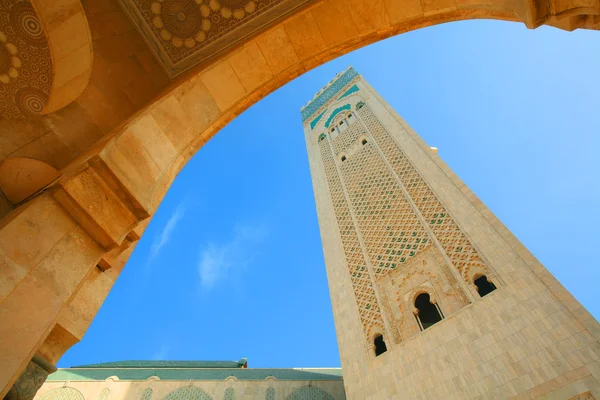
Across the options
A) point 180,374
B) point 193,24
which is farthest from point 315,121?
point 193,24

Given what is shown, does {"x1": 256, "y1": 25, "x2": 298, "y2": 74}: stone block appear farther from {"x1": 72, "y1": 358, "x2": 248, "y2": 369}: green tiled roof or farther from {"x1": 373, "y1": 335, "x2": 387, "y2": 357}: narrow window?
{"x1": 72, "y1": 358, "x2": 248, "y2": 369}: green tiled roof

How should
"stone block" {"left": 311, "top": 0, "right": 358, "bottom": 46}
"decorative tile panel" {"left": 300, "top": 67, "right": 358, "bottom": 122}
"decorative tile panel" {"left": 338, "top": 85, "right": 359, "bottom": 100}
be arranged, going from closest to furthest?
"stone block" {"left": 311, "top": 0, "right": 358, "bottom": 46} → "decorative tile panel" {"left": 338, "top": 85, "right": 359, "bottom": 100} → "decorative tile panel" {"left": 300, "top": 67, "right": 358, "bottom": 122}

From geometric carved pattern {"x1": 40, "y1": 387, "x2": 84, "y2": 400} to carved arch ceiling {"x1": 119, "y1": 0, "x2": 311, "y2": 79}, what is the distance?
1066cm

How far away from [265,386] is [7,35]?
10047 millimetres

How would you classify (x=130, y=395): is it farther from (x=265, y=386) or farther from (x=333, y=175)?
(x=333, y=175)

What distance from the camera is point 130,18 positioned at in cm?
199

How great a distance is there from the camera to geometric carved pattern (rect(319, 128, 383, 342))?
7.08 m

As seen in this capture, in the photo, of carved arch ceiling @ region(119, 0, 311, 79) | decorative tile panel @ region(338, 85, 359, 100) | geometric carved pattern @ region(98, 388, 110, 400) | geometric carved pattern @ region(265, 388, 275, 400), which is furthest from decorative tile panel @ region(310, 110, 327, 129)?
carved arch ceiling @ region(119, 0, 311, 79)

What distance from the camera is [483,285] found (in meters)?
6.08

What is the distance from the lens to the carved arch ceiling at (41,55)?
1.36 m

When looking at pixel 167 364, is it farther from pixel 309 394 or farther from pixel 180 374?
pixel 309 394

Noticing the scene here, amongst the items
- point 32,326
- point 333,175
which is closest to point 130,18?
point 32,326

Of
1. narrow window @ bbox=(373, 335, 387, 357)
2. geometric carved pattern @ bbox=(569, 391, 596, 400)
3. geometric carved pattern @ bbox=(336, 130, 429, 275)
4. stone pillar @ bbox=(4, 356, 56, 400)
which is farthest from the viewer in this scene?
geometric carved pattern @ bbox=(336, 130, 429, 275)

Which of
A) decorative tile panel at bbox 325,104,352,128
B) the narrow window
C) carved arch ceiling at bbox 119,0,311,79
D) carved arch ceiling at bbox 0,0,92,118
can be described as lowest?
carved arch ceiling at bbox 0,0,92,118
